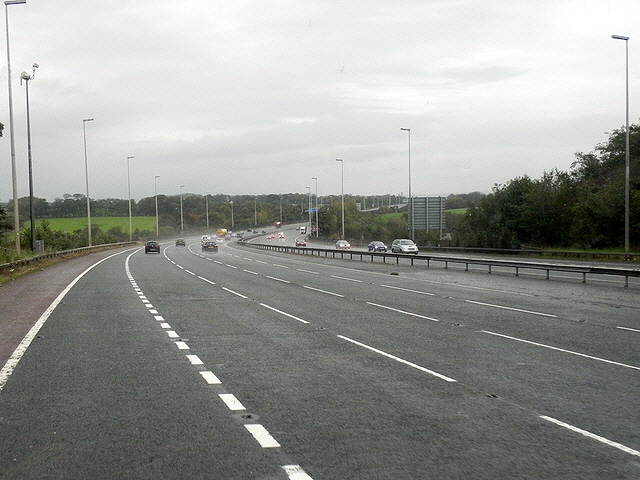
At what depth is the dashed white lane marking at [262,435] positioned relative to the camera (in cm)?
625

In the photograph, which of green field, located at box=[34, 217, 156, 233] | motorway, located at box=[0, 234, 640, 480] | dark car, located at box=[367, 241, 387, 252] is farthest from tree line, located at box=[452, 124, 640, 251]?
green field, located at box=[34, 217, 156, 233]

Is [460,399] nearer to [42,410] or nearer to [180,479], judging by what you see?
[180,479]

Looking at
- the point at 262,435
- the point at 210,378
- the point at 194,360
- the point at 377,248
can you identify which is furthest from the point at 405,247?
the point at 262,435

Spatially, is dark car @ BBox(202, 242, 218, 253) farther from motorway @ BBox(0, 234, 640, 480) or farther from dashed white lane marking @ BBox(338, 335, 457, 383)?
dashed white lane marking @ BBox(338, 335, 457, 383)

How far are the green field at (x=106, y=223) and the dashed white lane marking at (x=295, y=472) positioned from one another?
12776cm

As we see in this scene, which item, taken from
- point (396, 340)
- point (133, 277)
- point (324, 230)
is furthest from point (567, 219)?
point (324, 230)

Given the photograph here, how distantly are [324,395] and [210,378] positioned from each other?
1.80m

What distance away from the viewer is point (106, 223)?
154 meters

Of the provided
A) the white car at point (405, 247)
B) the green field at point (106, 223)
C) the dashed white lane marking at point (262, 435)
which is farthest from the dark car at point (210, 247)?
the dashed white lane marking at point (262, 435)

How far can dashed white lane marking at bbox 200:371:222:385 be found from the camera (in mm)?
9070

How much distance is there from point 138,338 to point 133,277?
20.9m

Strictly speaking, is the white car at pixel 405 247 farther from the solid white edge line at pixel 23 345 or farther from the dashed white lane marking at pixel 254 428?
the dashed white lane marking at pixel 254 428

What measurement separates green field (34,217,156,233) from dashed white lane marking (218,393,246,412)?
125 m

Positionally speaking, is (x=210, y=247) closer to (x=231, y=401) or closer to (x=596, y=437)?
(x=231, y=401)
